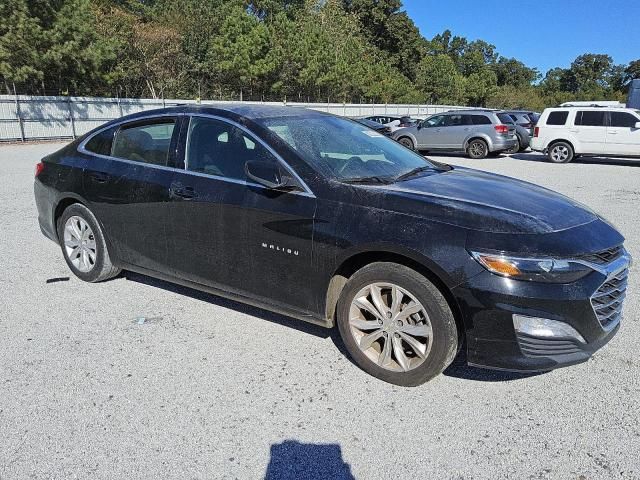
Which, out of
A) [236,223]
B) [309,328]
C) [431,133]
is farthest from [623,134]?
[236,223]

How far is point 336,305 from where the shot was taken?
3455 millimetres

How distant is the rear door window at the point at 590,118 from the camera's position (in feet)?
52.9

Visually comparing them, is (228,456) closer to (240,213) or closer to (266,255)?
(266,255)

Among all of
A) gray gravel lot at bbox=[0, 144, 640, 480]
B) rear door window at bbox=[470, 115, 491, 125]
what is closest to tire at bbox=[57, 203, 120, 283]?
gray gravel lot at bbox=[0, 144, 640, 480]

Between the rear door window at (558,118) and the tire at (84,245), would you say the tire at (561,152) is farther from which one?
the tire at (84,245)

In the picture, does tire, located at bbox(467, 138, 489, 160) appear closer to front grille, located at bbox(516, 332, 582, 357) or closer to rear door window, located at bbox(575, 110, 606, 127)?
rear door window, located at bbox(575, 110, 606, 127)

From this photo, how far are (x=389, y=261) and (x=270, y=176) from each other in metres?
0.96

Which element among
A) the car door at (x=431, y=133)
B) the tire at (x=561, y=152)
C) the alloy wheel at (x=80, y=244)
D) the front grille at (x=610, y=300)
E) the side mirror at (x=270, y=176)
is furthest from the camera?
the car door at (x=431, y=133)

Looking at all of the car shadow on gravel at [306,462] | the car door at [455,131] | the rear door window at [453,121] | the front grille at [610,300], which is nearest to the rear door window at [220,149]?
the car shadow on gravel at [306,462]

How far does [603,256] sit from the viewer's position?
308cm

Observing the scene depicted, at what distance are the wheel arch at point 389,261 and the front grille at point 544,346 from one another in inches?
12.6

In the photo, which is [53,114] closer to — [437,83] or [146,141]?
[146,141]

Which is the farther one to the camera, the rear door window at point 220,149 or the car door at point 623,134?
the car door at point 623,134

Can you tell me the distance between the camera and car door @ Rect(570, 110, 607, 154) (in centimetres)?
1611
